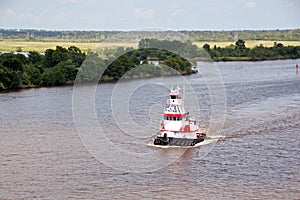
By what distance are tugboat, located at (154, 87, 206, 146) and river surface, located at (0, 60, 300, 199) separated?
0.47 metres

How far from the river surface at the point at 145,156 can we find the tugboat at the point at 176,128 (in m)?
0.47

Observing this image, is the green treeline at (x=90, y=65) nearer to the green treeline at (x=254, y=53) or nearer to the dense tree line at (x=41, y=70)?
the dense tree line at (x=41, y=70)

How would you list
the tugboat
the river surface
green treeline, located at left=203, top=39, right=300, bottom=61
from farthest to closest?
green treeline, located at left=203, top=39, right=300, bottom=61
the tugboat
the river surface

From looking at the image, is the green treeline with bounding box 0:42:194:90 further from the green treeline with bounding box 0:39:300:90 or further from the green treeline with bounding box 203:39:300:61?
the green treeline with bounding box 203:39:300:61

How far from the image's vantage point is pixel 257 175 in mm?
15836

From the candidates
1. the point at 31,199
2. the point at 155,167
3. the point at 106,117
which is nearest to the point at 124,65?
the point at 106,117

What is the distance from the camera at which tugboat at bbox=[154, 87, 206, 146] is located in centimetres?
1938

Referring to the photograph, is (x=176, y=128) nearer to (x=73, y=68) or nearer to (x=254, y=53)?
(x=73, y=68)

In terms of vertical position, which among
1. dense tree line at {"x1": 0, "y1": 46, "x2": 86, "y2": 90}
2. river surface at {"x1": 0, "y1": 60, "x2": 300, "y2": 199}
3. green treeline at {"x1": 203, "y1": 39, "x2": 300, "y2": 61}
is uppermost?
green treeline at {"x1": 203, "y1": 39, "x2": 300, "y2": 61}

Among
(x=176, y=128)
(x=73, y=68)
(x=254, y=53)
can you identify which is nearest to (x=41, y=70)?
(x=73, y=68)

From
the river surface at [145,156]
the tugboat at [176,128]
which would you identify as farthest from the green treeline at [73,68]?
the tugboat at [176,128]

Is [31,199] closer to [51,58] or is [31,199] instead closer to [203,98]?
[203,98]

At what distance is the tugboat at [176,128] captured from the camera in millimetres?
19375

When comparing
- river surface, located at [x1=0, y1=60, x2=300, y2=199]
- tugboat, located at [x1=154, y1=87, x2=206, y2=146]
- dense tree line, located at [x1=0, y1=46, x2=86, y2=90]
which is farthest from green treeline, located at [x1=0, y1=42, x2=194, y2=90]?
tugboat, located at [x1=154, y1=87, x2=206, y2=146]
